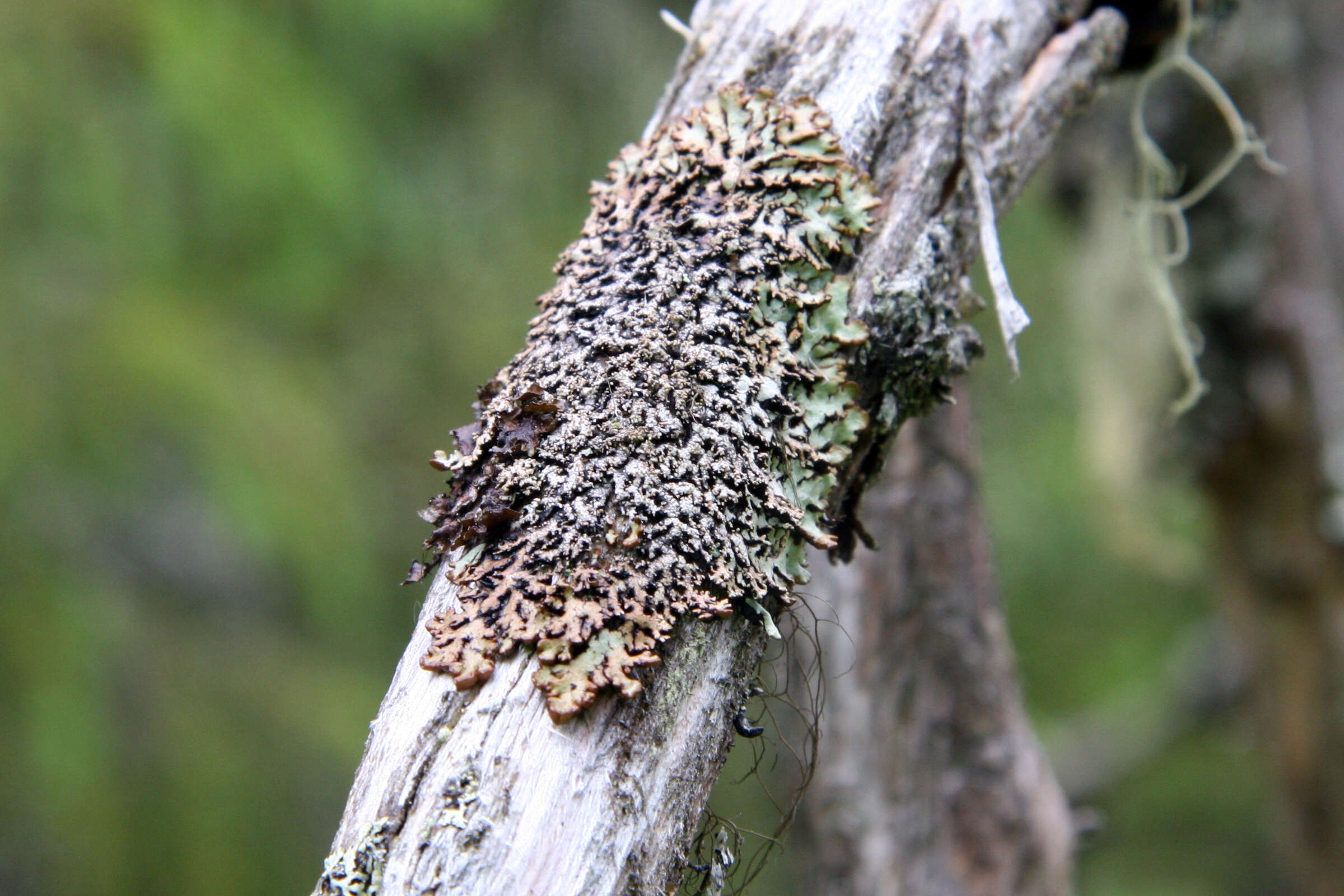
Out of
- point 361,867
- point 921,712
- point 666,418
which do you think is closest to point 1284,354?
point 921,712

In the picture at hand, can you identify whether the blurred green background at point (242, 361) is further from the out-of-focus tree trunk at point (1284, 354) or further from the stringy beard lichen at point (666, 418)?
the stringy beard lichen at point (666, 418)

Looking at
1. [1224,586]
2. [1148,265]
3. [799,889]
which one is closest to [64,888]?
[799,889]

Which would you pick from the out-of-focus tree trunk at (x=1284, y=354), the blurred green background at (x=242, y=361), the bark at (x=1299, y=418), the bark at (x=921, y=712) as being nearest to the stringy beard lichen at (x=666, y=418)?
the bark at (x=921, y=712)

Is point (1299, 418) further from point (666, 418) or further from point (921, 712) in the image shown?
point (666, 418)

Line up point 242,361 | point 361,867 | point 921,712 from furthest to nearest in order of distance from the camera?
point 242,361 < point 921,712 < point 361,867

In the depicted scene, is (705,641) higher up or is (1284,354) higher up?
(1284,354)

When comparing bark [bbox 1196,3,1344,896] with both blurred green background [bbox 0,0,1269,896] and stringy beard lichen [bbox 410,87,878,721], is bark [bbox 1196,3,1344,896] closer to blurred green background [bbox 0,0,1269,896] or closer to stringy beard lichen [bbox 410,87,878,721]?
blurred green background [bbox 0,0,1269,896]
